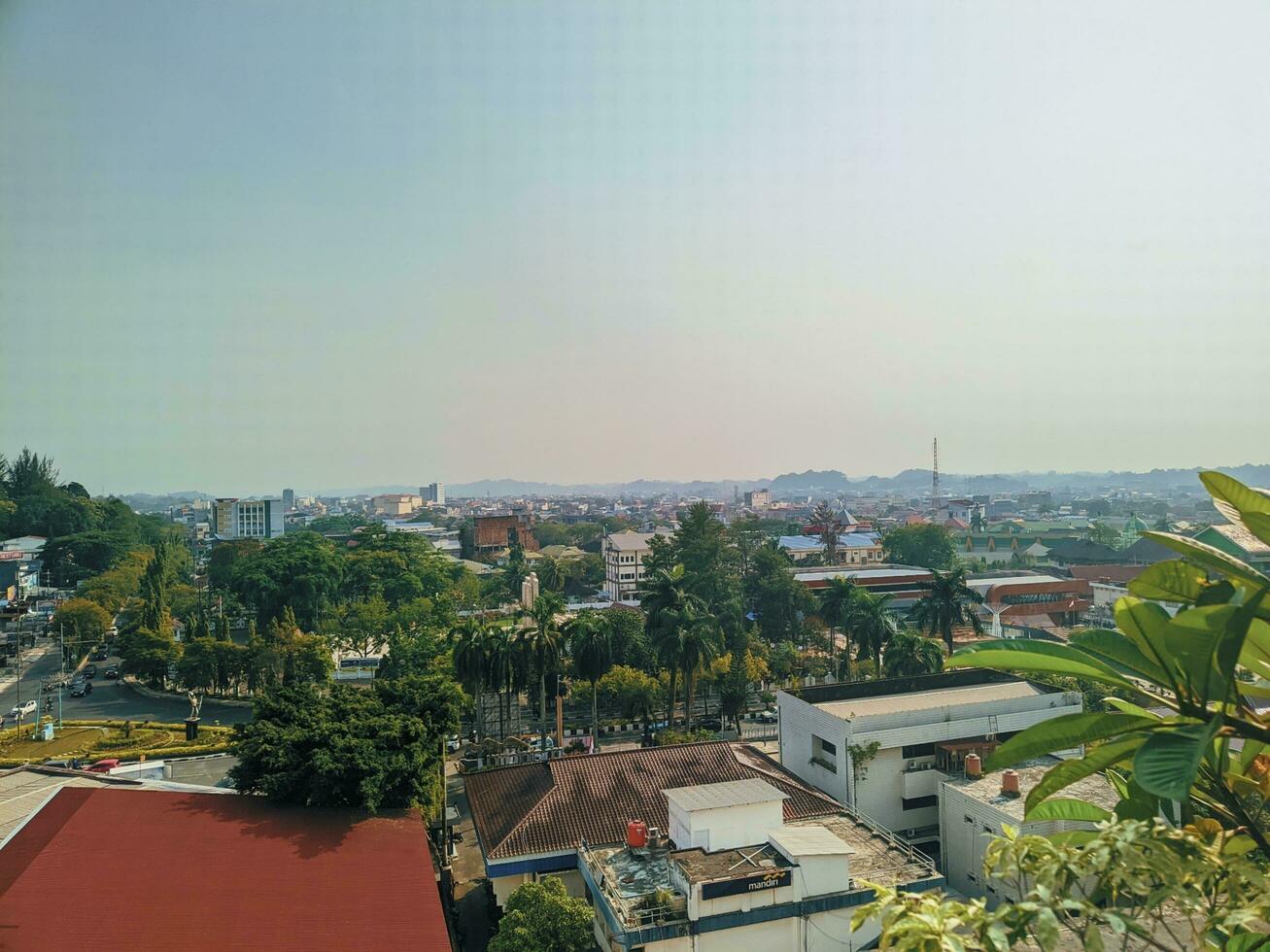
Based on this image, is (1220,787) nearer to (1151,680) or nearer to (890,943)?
(1151,680)

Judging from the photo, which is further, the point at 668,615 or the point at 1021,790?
the point at 668,615

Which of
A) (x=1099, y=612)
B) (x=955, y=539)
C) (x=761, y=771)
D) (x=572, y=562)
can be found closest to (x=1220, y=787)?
(x=761, y=771)

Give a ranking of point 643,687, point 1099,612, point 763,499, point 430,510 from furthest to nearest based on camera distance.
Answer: point 763,499 < point 430,510 < point 1099,612 < point 643,687

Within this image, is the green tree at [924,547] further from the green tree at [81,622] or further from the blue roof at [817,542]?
the green tree at [81,622]

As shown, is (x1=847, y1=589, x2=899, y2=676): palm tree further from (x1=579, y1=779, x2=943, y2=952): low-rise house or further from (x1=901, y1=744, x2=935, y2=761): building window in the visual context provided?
(x1=579, y1=779, x2=943, y2=952): low-rise house

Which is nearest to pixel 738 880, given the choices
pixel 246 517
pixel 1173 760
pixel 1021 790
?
pixel 1021 790

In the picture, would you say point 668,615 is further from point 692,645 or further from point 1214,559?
point 1214,559

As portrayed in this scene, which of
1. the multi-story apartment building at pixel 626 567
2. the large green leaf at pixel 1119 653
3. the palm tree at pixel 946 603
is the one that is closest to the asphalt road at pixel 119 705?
the palm tree at pixel 946 603
